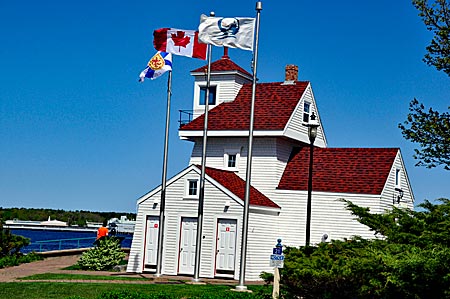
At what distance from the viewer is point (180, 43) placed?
94.8 ft

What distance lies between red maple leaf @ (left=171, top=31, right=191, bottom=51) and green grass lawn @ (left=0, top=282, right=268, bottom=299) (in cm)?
874

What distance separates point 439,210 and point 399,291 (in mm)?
2476

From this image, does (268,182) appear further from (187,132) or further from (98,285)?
(98,285)

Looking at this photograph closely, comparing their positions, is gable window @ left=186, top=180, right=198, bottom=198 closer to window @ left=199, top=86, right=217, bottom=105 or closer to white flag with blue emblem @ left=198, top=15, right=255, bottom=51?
window @ left=199, top=86, right=217, bottom=105

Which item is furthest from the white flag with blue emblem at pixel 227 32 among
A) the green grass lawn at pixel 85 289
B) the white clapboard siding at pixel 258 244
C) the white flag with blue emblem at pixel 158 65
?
the white clapboard siding at pixel 258 244

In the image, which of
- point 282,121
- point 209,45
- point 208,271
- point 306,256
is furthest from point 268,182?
point 306,256

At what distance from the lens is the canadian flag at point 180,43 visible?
28734 millimetres

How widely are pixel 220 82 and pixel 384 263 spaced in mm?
24546

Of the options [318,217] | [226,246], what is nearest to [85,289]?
[226,246]

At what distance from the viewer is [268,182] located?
3578 centimetres

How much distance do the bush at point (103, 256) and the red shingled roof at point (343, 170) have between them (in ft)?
25.8

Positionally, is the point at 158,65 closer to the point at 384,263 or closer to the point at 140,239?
the point at 140,239

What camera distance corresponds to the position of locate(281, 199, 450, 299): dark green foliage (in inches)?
554

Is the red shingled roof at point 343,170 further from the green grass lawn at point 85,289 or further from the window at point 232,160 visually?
the green grass lawn at point 85,289
